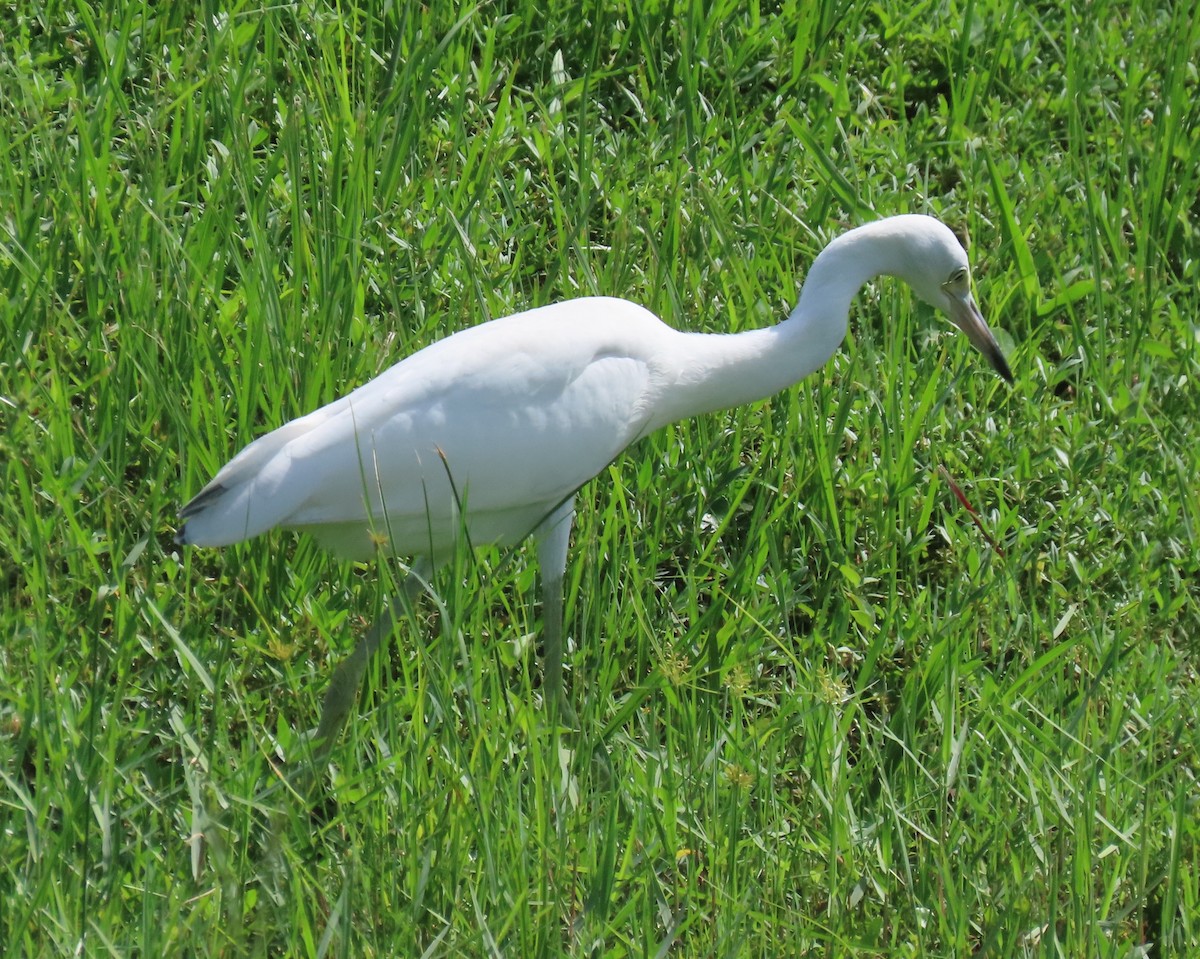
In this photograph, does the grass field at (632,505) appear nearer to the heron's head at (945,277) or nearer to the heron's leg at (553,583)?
the heron's leg at (553,583)

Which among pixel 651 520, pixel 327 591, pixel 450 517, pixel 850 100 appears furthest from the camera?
pixel 850 100

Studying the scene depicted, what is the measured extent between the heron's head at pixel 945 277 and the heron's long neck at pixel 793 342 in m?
0.05

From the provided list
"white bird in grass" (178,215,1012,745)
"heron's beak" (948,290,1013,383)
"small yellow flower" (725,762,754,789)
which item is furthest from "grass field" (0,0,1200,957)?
"heron's beak" (948,290,1013,383)

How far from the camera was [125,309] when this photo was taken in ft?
11.1

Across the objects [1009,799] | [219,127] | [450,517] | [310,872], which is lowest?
[1009,799]

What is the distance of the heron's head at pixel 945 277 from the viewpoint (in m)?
3.16

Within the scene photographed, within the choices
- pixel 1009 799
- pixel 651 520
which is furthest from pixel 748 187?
pixel 1009 799

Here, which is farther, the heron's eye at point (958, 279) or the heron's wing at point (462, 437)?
the heron's eye at point (958, 279)

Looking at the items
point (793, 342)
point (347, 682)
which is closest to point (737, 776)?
point (347, 682)

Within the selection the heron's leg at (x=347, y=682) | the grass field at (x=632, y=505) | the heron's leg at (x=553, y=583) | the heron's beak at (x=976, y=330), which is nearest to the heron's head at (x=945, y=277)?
the heron's beak at (x=976, y=330)

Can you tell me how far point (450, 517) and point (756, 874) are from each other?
3.05ft

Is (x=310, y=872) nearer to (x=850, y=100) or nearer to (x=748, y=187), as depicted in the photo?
(x=748, y=187)

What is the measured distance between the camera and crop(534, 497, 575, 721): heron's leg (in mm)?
3146

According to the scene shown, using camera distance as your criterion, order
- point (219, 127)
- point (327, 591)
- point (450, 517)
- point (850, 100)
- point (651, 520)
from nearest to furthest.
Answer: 1. point (450, 517)
2. point (327, 591)
3. point (651, 520)
4. point (219, 127)
5. point (850, 100)
